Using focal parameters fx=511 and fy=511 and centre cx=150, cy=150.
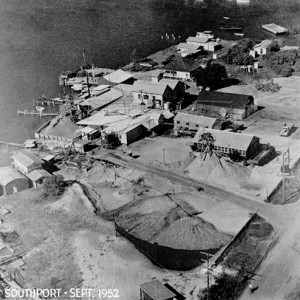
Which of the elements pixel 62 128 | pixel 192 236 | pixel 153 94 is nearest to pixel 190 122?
pixel 153 94

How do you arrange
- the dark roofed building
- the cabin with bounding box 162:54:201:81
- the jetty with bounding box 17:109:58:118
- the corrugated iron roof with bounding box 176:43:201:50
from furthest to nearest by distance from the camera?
1. the corrugated iron roof with bounding box 176:43:201:50
2. the cabin with bounding box 162:54:201:81
3. the jetty with bounding box 17:109:58:118
4. the dark roofed building

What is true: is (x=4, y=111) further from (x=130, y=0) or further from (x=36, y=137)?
(x=130, y=0)

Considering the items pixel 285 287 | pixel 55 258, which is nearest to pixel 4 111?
pixel 55 258

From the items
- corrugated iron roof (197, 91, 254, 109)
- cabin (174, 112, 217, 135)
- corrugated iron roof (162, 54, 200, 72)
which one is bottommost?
cabin (174, 112, 217, 135)

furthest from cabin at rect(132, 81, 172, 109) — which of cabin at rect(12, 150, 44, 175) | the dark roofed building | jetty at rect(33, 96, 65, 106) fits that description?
cabin at rect(12, 150, 44, 175)

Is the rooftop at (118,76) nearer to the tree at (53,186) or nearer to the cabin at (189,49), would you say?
the cabin at (189,49)

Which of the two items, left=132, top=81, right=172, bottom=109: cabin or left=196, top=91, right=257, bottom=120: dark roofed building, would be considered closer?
left=196, top=91, right=257, bottom=120: dark roofed building

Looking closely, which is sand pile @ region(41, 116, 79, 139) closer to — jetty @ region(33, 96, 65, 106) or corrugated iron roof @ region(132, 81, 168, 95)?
corrugated iron roof @ region(132, 81, 168, 95)

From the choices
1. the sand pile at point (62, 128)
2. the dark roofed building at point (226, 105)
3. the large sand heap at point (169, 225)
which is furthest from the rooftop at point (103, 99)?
the large sand heap at point (169, 225)
